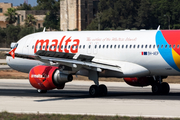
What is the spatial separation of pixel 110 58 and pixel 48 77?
4.35m

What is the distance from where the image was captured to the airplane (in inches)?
1006

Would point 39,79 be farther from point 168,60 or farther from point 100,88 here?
point 168,60

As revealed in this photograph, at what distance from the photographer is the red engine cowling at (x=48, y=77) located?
85.8 feet

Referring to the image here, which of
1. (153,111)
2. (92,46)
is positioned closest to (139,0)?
(92,46)

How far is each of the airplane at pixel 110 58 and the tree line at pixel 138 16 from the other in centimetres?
10098

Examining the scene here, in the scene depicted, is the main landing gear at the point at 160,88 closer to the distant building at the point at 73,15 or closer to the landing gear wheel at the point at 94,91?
the landing gear wheel at the point at 94,91

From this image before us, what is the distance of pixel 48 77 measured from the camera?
86.2ft

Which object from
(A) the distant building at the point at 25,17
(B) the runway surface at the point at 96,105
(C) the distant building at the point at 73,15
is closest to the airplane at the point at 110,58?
(B) the runway surface at the point at 96,105

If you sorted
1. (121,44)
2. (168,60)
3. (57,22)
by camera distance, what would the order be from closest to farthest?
1. (168,60)
2. (121,44)
3. (57,22)

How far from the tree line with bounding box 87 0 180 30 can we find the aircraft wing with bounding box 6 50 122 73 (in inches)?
4050

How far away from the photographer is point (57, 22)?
154 metres

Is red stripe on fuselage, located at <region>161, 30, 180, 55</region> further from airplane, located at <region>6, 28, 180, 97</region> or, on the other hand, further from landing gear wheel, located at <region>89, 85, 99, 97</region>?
landing gear wheel, located at <region>89, 85, 99, 97</region>

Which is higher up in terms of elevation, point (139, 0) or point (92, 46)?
point (139, 0)

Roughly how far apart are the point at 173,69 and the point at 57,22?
12996 cm
